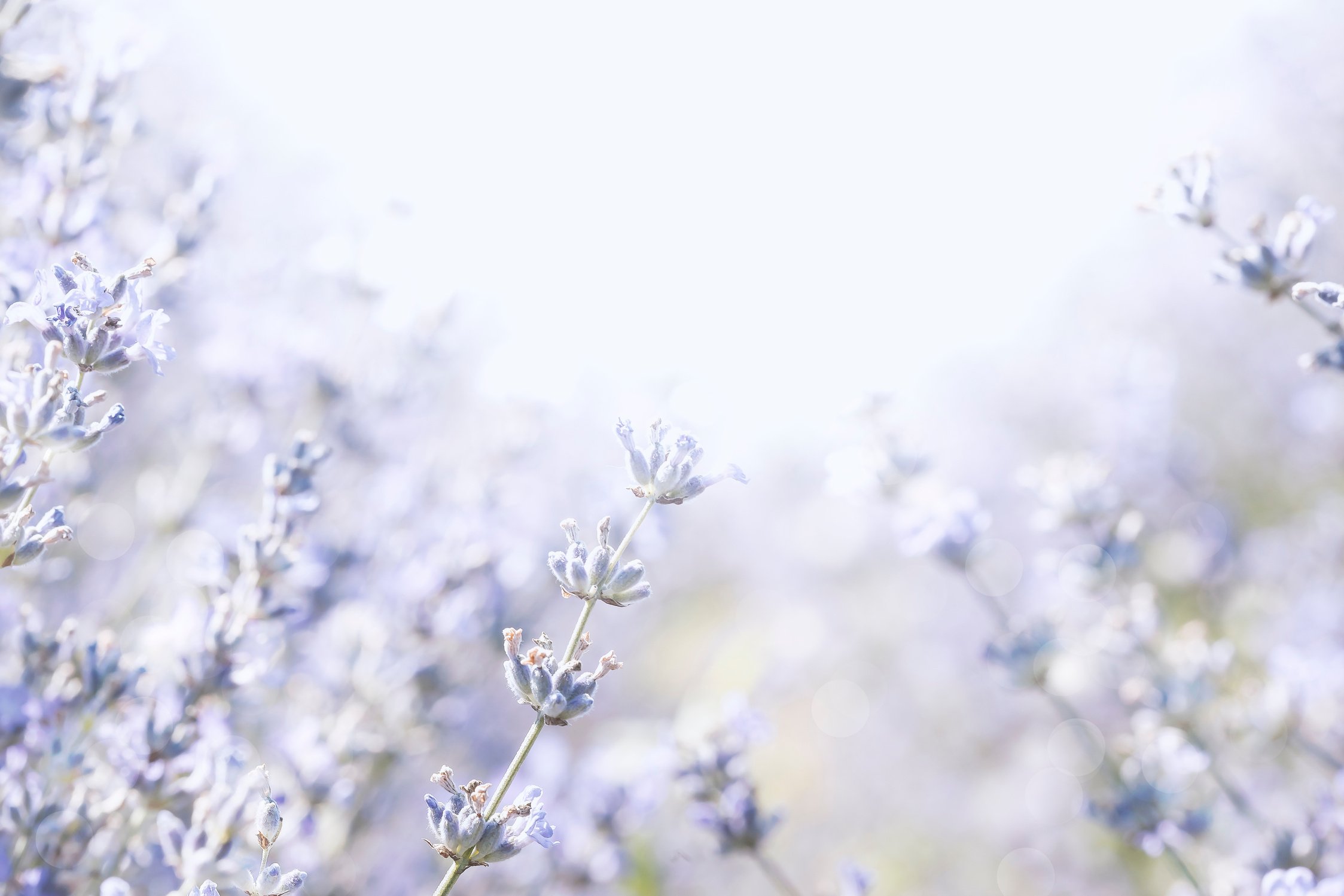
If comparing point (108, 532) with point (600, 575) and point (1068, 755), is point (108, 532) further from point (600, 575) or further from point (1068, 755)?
point (1068, 755)

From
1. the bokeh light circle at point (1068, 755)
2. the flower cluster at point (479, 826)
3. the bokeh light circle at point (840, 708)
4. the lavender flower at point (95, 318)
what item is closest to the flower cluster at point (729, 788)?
the flower cluster at point (479, 826)

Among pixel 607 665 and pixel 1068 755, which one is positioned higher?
pixel 607 665

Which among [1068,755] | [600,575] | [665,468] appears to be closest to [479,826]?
[600,575]

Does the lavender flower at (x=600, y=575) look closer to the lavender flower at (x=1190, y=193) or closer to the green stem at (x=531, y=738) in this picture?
the green stem at (x=531, y=738)

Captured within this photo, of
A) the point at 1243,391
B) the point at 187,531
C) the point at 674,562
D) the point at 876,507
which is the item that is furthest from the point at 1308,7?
the point at 187,531

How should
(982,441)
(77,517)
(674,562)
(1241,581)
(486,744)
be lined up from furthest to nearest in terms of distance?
(982,441), (674,562), (1241,581), (486,744), (77,517)

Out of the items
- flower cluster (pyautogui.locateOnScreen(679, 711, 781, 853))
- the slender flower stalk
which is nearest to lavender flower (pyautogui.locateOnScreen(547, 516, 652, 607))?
the slender flower stalk

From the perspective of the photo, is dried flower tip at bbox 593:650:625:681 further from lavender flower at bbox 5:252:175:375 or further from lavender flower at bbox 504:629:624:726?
lavender flower at bbox 5:252:175:375

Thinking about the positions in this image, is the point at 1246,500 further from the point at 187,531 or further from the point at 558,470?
the point at 187,531

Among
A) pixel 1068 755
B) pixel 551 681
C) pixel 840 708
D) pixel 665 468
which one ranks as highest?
pixel 665 468
